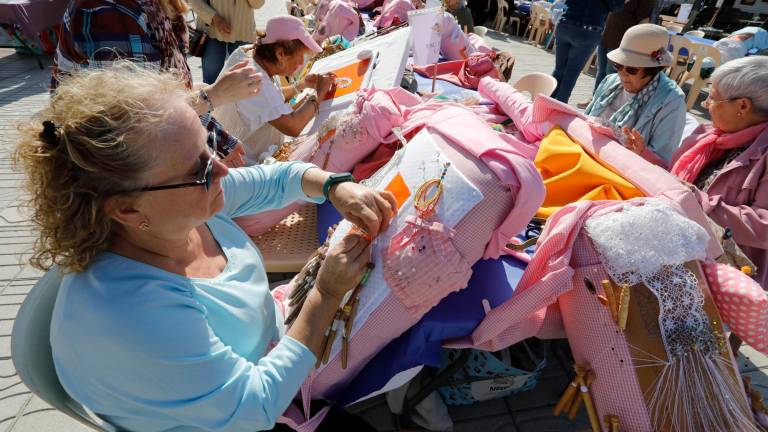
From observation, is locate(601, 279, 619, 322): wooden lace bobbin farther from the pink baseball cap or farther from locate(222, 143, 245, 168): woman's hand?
the pink baseball cap

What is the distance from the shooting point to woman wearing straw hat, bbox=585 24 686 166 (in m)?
2.56

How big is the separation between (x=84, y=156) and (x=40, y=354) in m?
0.48

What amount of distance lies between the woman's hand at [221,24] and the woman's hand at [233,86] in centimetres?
253

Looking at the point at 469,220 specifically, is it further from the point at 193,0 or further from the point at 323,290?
the point at 193,0

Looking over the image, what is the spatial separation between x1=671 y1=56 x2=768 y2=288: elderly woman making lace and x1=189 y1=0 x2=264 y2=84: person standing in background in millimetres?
4043

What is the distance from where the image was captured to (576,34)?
452 centimetres

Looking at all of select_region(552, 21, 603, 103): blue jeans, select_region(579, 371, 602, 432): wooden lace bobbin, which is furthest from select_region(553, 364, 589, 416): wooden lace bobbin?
select_region(552, 21, 603, 103): blue jeans

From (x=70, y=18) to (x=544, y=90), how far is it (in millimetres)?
3606

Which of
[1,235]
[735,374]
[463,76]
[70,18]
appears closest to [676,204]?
[735,374]

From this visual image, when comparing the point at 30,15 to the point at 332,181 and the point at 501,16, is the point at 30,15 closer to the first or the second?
the point at 332,181

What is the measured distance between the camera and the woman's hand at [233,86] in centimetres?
211

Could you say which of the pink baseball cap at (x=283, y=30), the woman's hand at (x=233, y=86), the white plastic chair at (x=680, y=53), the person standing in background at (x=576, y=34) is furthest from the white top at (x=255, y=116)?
the white plastic chair at (x=680, y=53)

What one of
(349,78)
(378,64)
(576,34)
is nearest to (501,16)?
(576,34)

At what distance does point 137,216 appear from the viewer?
102cm
